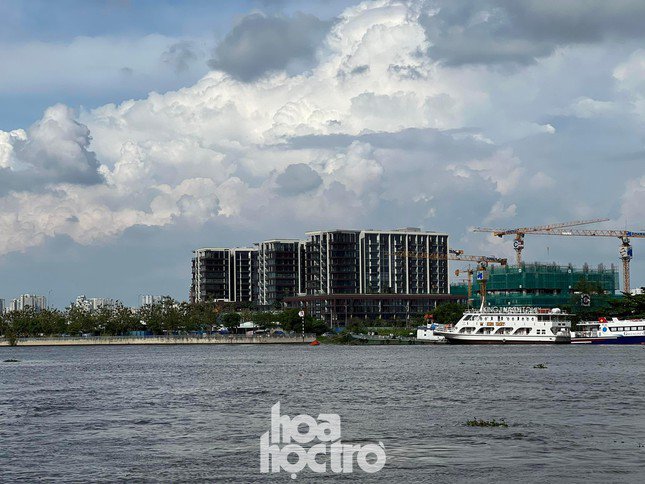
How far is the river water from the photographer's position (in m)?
50.6

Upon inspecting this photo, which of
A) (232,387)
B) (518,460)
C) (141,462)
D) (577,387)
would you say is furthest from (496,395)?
(141,462)

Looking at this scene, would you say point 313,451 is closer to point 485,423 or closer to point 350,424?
point 350,424

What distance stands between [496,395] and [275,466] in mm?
45597

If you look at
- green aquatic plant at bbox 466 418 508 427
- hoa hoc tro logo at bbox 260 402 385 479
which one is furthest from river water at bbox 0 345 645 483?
green aquatic plant at bbox 466 418 508 427

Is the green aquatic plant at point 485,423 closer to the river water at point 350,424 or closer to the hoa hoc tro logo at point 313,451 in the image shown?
the river water at point 350,424

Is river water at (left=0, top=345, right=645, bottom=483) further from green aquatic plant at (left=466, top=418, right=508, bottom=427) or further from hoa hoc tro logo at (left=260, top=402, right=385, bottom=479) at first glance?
green aquatic plant at (left=466, top=418, right=508, bottom=427)

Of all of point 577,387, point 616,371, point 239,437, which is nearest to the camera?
point 239,437

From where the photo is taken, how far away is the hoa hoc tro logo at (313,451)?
5119 cm

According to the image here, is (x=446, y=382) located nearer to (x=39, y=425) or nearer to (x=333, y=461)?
(x=39, y=425)

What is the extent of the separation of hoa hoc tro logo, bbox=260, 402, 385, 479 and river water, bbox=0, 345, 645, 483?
828 mm

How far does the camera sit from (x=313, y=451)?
56188 mm

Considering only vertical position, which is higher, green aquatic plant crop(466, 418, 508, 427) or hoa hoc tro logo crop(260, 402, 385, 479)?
green aquatic plant crop(466, 418, 508, 427)

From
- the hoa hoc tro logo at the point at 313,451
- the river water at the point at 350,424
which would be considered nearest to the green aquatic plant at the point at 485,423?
the river water at the point at 350,424

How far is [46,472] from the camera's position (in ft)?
168
